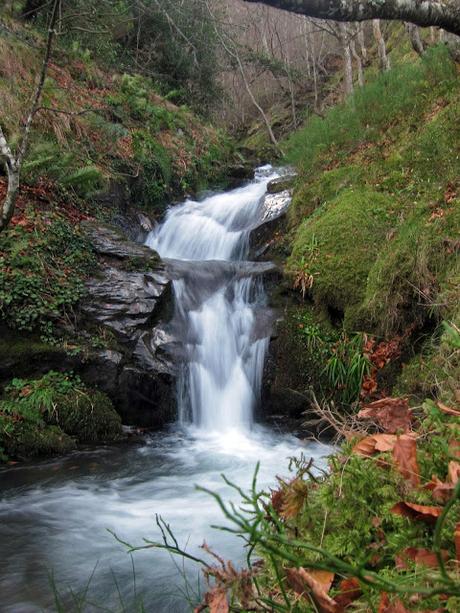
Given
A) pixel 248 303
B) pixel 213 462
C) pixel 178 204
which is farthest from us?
pixel 178 204

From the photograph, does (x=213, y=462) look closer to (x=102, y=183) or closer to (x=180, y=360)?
(x=180, y=360)

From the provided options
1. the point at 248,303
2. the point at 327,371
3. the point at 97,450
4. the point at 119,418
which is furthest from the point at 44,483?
the point at 248,303

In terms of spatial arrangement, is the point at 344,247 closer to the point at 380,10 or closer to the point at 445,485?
the point at 380,10

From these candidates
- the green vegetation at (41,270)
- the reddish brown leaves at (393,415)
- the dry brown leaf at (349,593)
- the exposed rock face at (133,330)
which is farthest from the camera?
the exposed rock face at (133,330)

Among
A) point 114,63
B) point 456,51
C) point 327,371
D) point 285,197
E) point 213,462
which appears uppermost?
point 114,63

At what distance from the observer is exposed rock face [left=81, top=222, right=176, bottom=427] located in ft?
20.7

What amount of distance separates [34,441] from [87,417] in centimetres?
67

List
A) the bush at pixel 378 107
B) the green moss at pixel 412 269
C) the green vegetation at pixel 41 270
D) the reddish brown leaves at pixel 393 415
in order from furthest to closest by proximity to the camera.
→ the bush at pixel 378 107 → the green vegetation at pixel 41 270 → the green moss at pixel 412 269 → the reddish brown leaves at pixel 393 415

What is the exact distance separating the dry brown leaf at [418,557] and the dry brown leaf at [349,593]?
118mm

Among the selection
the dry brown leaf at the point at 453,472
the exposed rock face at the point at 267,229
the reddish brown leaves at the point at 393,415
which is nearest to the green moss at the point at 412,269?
the reddish brown leaves at the point at 393,415

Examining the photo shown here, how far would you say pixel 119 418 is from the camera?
613 cm

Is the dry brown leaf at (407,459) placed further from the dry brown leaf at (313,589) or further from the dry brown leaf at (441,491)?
the dry brown leaf at (313,589)

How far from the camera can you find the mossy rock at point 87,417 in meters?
5.72

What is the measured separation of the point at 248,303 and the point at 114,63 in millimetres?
11708
